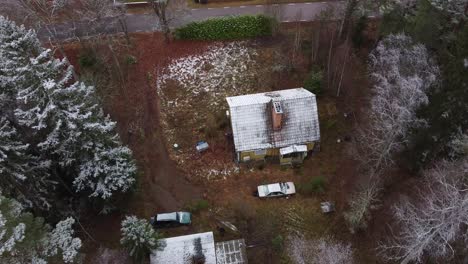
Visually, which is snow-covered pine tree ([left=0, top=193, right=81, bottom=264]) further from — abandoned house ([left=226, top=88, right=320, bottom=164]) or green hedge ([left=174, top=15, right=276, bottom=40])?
green hedge ([left=174, top=15, right=276, bottom=40])

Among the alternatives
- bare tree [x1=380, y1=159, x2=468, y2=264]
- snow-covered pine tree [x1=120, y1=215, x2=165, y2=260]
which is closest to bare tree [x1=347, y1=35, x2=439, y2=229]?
bare tree [x1=380, y1=159, x2=468, y2=264]

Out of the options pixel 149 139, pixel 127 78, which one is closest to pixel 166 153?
pixel 149 139

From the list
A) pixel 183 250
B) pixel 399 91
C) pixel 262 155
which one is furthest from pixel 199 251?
pixel 399 91

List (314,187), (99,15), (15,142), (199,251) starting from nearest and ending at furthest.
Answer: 1. (15,142)
2. (199,251)
3. (314,187)
4. (99,15)

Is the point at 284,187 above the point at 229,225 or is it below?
above

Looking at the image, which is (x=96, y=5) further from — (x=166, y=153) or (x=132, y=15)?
(x=166, y=153)

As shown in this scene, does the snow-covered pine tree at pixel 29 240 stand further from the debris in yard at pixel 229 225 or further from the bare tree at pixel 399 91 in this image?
the bare tree at pixel 399 91

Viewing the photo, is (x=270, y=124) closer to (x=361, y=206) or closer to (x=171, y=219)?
(x=361, y=206)
